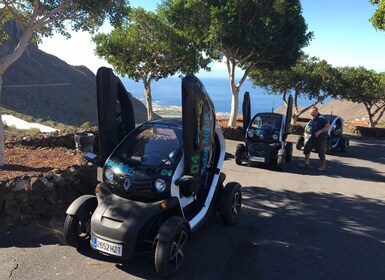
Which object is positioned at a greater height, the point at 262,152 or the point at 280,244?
the point at 262,152

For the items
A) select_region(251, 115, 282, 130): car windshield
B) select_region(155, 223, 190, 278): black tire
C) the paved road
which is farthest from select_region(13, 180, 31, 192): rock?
select_region(251, 115, 282, 130): car windshield

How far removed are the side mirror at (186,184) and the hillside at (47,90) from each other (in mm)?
51899

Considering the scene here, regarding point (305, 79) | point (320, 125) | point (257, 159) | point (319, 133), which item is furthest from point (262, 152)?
point (305, 79)

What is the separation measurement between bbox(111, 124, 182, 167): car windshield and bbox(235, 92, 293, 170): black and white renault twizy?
6488mm

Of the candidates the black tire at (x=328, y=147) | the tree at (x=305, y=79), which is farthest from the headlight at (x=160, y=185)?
the tree at (x=305, y=79)

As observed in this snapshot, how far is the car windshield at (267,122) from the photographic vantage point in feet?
40.2

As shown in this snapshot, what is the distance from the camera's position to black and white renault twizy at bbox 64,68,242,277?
4.57 meters

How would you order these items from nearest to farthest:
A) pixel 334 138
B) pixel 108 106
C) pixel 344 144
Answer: pixel 108 106 < pixel 334 138 < pixel 344 144

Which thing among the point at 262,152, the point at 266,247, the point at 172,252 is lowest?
the point at 266,247

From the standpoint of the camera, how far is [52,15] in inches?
344

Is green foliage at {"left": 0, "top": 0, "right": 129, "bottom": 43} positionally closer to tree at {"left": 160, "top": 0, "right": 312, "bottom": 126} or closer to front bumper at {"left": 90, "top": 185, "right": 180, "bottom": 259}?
front bumper at {"left": 90, "top": 185, "right": 180, "bottom": 259}

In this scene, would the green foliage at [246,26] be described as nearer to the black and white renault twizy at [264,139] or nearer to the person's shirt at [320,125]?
the black and white renault twizy at [264,139]

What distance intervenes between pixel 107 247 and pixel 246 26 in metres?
13.5

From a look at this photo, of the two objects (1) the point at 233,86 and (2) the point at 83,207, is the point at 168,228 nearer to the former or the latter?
(2) the point at 83,207
